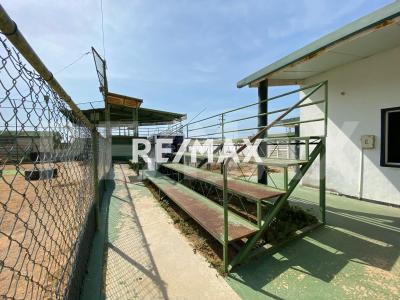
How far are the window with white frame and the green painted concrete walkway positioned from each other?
129cm

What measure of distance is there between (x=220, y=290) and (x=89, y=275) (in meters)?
1.29

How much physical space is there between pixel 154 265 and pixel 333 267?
184cm

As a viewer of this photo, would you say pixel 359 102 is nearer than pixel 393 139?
No

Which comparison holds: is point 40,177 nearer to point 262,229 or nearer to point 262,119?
point 262,229

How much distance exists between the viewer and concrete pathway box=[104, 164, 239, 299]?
199 centimetres

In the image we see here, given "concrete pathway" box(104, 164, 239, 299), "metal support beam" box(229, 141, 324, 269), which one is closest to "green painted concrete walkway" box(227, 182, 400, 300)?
"metal support beam" box(229, 141, 324, 269)

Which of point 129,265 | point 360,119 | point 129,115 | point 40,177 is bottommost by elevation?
point 129,265

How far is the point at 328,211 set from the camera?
3.94m

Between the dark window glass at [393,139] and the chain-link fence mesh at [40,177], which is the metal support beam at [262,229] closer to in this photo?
the chain-link fence mesh at [40,177]

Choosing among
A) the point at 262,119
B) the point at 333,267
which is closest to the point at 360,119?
the point at 262,119

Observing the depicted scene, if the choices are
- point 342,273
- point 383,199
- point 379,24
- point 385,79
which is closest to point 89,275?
point 342,273

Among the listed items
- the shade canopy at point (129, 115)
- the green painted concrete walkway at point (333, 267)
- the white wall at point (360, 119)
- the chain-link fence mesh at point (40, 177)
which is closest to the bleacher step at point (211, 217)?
the green painted concrete walkway at point (333, 267)

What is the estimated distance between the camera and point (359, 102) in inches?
178

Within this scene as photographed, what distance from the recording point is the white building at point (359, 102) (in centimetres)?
379
